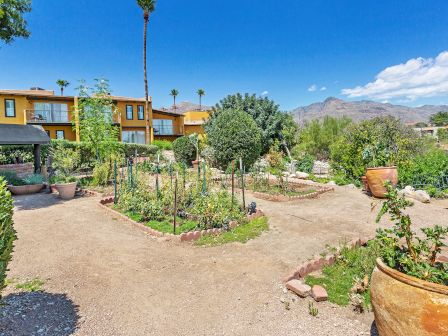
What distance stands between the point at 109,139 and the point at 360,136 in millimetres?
11946

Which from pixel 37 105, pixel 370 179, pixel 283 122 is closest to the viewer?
pixel 370 179

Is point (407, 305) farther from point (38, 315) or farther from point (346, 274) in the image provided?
point (38, 315)

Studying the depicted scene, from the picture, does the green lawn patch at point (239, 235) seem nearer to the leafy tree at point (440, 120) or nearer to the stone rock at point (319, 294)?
the stone rock at point (319, 294)

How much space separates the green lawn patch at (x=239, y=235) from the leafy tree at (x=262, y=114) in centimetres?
1383

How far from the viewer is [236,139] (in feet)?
48.1

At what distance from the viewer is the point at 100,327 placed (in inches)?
133

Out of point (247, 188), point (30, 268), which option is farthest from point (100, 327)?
point (247, 188)

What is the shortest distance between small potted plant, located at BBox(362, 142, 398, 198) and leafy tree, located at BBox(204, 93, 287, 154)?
919 cm

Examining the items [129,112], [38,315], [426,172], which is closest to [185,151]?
[426,172]

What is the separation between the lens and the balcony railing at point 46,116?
87.9ft

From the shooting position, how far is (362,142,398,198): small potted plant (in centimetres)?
982

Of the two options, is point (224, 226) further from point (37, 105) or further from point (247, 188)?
point (37, 105)

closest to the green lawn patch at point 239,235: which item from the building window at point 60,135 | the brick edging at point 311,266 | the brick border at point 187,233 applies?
the brick border at point 187,233

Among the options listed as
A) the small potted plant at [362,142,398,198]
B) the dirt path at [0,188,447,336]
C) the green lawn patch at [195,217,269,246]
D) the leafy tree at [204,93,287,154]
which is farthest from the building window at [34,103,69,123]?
the small potted plant at [362,142,398,198]
